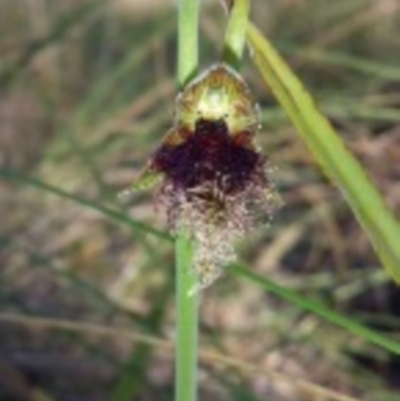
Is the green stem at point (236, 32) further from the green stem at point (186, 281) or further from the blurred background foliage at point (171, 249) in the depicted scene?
the blurred background foliage at point (171, 249)

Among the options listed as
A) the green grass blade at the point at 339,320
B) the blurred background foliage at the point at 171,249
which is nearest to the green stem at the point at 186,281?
the green grass blade at the point at 339,320

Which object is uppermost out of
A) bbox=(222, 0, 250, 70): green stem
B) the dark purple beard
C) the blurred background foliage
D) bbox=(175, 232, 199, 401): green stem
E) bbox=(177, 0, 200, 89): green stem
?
the blurred background foliage

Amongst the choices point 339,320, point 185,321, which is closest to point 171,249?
point 339,320

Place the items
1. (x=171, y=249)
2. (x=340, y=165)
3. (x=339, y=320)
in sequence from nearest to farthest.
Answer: (x=340, y=165)
(x=339, y=320)
(x=171, y=249)

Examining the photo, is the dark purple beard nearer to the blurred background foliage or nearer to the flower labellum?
the flower labellum

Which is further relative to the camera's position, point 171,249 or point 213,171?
point 171,249

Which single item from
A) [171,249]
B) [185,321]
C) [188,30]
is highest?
[171,249]

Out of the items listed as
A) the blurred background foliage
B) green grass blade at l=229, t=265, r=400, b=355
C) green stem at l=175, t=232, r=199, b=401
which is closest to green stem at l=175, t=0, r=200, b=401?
green stem at l=175, t=232, r=199, b=401

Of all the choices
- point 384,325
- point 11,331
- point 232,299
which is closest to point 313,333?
point 384,325

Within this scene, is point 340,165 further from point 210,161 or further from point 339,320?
point 339,320
